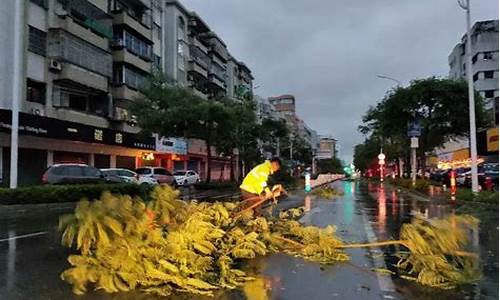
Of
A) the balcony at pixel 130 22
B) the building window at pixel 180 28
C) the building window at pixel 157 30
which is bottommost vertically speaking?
the balcony at pixel 130 22

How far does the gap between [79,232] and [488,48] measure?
8746cm

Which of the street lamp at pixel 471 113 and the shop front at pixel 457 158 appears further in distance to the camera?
the shop front at pixel 457 158

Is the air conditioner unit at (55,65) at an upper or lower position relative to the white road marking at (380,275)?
upper

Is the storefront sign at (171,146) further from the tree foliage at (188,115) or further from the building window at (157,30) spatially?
the building window at (157,30)

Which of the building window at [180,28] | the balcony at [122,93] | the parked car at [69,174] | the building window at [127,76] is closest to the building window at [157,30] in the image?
the building window at [180,28]

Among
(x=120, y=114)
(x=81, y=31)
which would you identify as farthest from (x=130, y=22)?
(x=81, y=31)

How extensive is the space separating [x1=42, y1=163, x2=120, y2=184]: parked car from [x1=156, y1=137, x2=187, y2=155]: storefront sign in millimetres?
21882

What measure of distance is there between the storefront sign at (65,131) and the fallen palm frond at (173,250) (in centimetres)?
2409

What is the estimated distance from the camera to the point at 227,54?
90875 mm

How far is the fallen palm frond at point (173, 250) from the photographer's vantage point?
7066 millimetres

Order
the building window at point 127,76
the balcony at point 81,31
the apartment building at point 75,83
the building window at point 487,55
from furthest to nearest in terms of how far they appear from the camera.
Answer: the building window at point 487,55
the building window at point 127,76
the balcony at point 81,31
the apartment building at point 75,83

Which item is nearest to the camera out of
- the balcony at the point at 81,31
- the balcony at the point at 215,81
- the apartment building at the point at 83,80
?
the apartment building at the point at 83,80

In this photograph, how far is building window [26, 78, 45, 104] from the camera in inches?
1413

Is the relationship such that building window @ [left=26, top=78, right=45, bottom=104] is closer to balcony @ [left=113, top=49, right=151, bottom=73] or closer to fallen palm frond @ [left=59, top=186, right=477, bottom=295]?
balcony @ [left=113, top=49, right=151, bottom=73]
